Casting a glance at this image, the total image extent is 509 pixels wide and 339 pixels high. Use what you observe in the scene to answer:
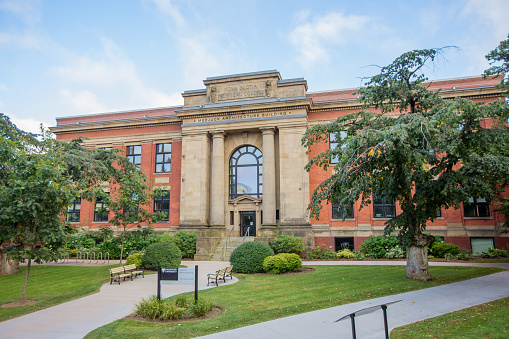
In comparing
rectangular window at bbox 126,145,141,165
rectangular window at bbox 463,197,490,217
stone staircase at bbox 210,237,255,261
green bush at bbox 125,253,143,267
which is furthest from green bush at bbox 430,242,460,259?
rectangular window at bbox 126,145,141,165

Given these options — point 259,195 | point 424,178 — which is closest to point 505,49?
point 424,178

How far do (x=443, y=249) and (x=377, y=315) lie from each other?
16.9 metres

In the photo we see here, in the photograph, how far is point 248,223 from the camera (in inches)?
1202

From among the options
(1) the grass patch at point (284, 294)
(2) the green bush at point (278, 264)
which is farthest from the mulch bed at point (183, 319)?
(2) the green bush at point (278, 264)

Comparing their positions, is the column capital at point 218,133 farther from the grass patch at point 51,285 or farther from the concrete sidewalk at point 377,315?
the concrete sidewalk at point 377,315

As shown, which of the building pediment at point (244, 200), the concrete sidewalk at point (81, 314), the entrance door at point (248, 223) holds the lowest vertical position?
the concrete sidewalk at point (81, 314)

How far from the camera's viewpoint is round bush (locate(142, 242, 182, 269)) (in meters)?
19.7

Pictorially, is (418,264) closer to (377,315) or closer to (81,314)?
(377,315)

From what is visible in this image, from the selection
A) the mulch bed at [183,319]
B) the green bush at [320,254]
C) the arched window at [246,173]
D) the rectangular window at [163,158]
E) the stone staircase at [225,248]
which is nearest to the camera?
the mulch bed at [183,319]

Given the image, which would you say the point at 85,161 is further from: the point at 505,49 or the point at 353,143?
the point at 505,49

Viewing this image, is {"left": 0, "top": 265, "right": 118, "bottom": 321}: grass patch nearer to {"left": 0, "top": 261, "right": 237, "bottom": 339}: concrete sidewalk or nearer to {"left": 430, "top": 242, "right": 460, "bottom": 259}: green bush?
{"left": 0, "top": 261, "right": 237, "bottom": 339}: concrete sidewalk

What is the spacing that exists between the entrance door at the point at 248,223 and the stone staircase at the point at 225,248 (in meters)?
2.17

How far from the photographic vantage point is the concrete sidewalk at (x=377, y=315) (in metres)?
8.15

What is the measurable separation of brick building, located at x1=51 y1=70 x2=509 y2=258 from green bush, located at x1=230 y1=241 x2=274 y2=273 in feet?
21.7
